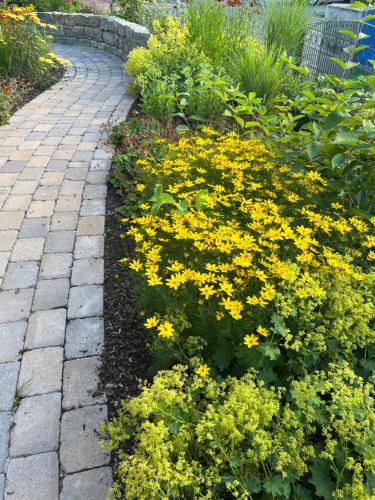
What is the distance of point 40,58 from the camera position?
6707 mm

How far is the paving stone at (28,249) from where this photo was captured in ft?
9.95

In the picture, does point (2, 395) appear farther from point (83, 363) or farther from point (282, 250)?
point (282, 250)

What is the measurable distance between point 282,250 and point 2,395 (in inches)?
61.6

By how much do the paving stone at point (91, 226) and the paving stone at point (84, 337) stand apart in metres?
1.00

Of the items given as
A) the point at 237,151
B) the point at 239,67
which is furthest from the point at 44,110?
the point at 237,151

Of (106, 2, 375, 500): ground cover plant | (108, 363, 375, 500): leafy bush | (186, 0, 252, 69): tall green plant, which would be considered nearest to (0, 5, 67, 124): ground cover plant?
(186, 0, 252, 69): tall green plant

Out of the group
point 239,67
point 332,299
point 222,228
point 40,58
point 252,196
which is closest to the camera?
point 332,299

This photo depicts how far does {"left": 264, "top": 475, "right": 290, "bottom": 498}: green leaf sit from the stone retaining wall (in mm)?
8523

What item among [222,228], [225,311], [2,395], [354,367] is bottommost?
[2,395]

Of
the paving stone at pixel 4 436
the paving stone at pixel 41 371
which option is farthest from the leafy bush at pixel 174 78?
the paving stone at pixel 4 436

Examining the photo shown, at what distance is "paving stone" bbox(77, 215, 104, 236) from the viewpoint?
3.31 metres

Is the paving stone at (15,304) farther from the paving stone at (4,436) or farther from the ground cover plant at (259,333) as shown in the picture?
the ground cover plant at (259,333)

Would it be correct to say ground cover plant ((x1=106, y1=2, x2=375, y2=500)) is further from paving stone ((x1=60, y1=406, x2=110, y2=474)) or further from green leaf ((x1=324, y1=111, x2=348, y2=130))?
paving stone ((x1=60, y1=406, x2=110, y2=474))

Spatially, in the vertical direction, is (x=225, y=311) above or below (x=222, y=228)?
below
